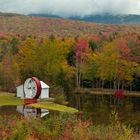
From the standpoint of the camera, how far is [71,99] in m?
84.4

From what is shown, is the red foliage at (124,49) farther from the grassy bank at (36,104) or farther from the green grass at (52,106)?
the green grass at (52,106)

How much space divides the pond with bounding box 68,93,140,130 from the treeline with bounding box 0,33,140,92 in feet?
23.8

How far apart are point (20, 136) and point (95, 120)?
33.6m

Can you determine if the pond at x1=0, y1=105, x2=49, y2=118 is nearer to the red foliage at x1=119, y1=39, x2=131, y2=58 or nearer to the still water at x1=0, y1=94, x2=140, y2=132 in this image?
the still water at x1=0, y1=94, x2=140, y2=132

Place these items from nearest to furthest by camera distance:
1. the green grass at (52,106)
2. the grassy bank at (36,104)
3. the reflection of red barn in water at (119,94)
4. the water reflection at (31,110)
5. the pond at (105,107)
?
the pond at (105,107) → the water reflection at (31,110) → the green grass at (52,106) → the grassy bank at (36,104) → the reflection of red barn in water at (119,94)

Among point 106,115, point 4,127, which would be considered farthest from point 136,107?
point 4,127

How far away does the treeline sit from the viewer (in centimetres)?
9625

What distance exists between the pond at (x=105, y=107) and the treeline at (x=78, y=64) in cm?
724

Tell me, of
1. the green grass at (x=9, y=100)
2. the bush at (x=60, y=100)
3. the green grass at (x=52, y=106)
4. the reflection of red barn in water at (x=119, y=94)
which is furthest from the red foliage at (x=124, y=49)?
the green grass at (x=52, y=106)

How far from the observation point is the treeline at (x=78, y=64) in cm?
9625

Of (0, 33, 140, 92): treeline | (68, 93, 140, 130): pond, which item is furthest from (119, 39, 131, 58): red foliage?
(68, 93, 140, 130): pond

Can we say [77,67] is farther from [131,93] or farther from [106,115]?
[106,115]

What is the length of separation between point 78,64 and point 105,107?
31304 mm

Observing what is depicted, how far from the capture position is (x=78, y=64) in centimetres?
10375
